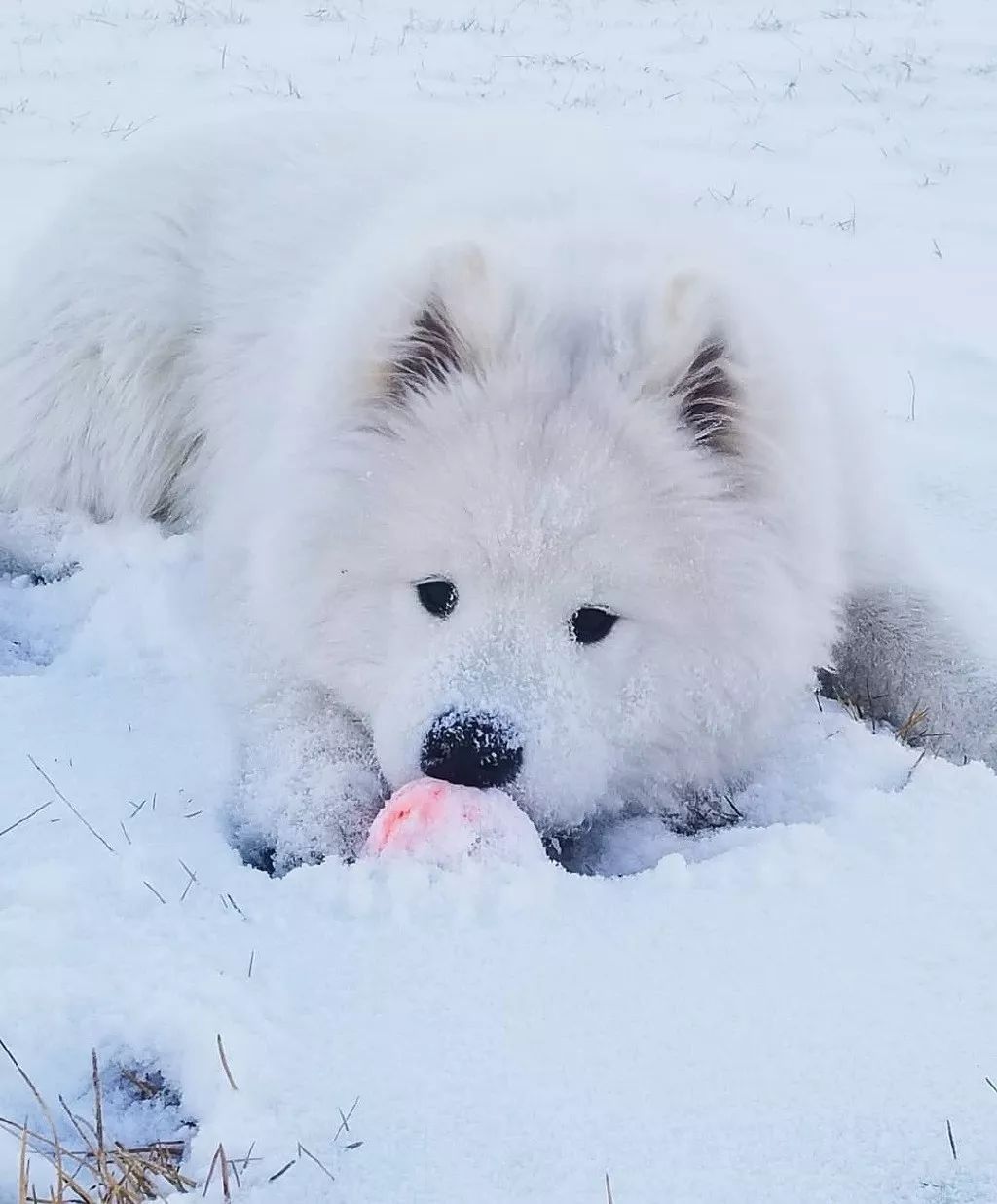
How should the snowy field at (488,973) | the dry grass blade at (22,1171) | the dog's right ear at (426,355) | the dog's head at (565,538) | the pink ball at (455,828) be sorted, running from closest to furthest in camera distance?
the dry grass blade at (22,1171), the snowy field at (488,973), the pink ball at (455,828), the dog's head at (565,538), the dog's right ear at (426,355)

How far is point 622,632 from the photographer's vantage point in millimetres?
2488

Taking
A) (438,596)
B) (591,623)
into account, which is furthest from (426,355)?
(591,623)

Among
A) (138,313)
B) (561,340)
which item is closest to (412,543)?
(561,340)

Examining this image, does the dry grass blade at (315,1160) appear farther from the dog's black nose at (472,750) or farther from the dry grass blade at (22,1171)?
the dog's black nose at (472,750)

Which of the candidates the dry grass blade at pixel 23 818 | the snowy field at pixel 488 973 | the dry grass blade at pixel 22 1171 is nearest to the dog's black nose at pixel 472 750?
the snowy field at pixel 488 973

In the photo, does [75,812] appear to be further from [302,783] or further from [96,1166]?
[96,1166]

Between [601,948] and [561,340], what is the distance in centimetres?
124

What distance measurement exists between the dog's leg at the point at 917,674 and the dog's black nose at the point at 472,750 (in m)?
1.10

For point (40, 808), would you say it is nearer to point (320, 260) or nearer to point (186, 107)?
point (320, 260)

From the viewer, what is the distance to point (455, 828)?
7.11 feet

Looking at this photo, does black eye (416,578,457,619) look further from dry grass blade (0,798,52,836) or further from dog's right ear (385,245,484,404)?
dry grass blade (0,798,52,836)

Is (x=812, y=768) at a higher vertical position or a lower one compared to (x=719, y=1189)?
lower

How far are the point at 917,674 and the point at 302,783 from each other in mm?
1519

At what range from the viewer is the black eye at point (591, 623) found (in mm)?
2439
